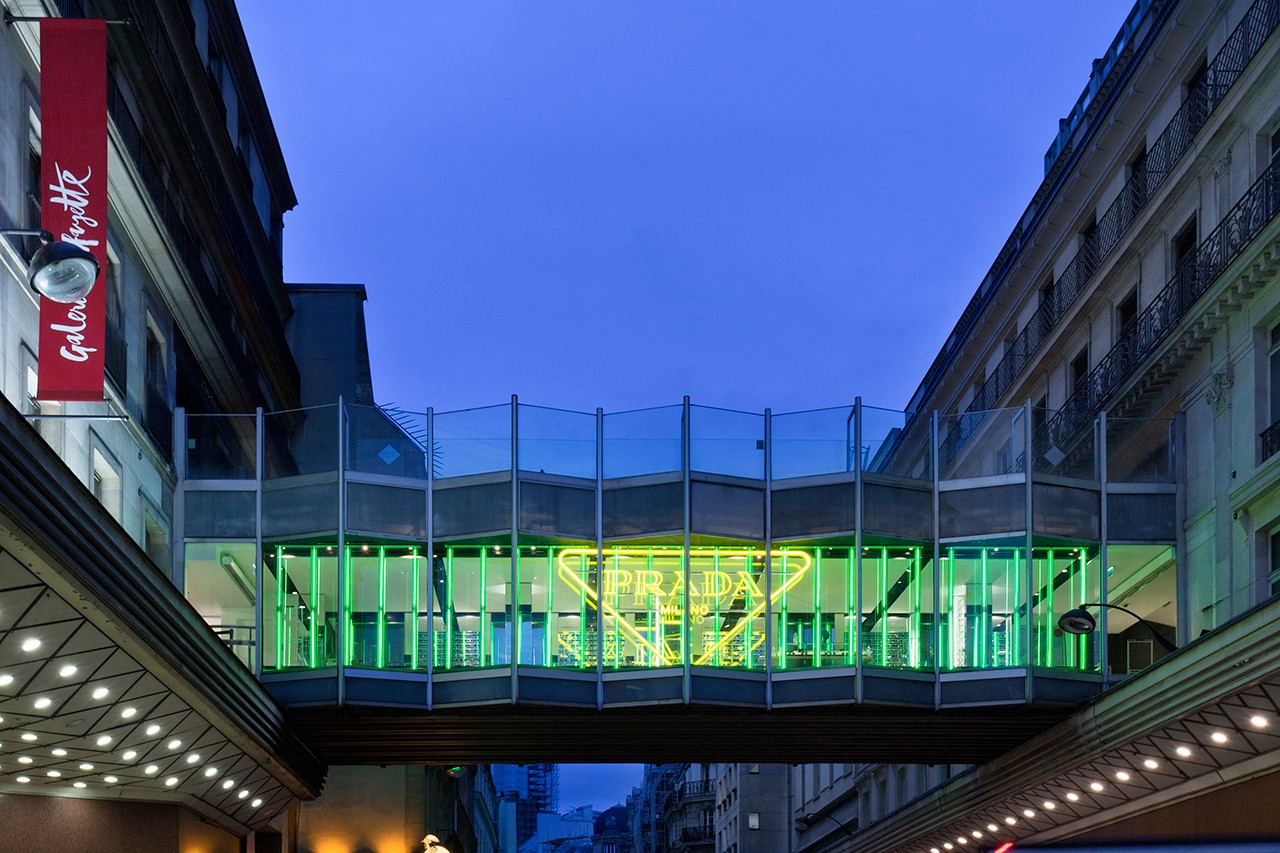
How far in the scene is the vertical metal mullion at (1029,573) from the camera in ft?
114

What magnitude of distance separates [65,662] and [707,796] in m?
114

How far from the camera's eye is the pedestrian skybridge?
35.0 m

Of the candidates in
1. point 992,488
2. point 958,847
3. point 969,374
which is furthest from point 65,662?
point 969,374

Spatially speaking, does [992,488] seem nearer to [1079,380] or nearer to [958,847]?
[1079,380]

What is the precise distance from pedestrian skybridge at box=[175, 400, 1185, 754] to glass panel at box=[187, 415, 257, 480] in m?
0.06

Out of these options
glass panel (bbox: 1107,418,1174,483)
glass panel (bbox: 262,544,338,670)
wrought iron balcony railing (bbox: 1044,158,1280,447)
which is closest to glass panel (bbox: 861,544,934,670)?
glass panel (bbox: 1107,418,1174,483)

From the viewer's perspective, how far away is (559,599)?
3531cm

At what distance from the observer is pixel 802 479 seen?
35.6 meters

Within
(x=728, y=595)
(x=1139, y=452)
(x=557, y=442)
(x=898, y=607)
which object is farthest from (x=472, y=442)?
(x=1139, y=452)

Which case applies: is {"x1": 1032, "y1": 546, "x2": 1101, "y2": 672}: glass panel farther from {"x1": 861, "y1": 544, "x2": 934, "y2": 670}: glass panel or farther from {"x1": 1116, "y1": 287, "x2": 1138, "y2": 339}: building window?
{"x1": 1116, "y1": 287, "x2": 1138, "y2": 339}: building window

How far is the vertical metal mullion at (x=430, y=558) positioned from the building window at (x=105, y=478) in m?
6.78

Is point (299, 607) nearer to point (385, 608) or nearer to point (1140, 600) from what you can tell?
point (385, 608)

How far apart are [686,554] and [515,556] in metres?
3.53

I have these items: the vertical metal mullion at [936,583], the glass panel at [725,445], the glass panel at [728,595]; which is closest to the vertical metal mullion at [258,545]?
the glass panel at [728,595]
